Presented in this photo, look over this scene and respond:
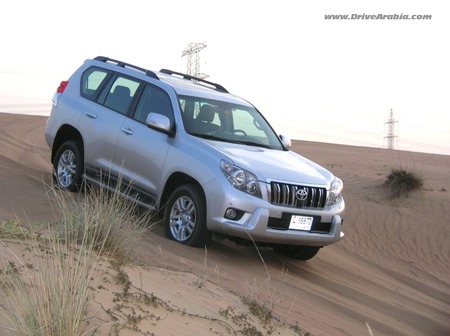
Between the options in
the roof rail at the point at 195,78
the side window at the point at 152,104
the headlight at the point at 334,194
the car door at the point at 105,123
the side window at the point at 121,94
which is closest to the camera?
the headlight at the point at 334,194

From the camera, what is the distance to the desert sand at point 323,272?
6453 millimetres

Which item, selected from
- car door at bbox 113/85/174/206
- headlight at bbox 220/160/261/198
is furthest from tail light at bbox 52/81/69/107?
headlight at bbox 220/160/261/198

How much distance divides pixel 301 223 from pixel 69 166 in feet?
13.2

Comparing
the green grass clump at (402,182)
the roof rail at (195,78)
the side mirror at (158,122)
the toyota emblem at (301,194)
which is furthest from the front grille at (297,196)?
the green grass clump at (402,182)

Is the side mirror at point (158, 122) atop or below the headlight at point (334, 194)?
atop

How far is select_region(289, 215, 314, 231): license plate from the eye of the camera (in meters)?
9.30

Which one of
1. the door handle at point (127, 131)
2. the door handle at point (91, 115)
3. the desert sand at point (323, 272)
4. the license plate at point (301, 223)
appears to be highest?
the door handle at point (91, 115)

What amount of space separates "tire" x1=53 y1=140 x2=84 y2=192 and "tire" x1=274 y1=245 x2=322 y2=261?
10.1 ft

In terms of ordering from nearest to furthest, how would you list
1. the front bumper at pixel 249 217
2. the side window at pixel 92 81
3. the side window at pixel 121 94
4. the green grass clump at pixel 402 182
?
the front bumper at pixel 249 217 < the side window at pixel 121 94 < the side window at pixel 92 81 < the green grass clump at pixel 402 182

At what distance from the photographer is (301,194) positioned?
9398mm

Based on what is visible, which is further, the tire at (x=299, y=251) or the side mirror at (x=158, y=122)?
the tire at (x=299, y=251)

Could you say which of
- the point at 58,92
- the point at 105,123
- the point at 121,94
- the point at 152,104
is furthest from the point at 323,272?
the point at 58,92

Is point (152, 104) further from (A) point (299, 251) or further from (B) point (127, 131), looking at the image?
(A) point (299, 251)

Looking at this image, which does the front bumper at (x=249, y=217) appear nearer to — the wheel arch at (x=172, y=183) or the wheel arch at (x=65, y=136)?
the wheel arch at (x=172, y=183)
